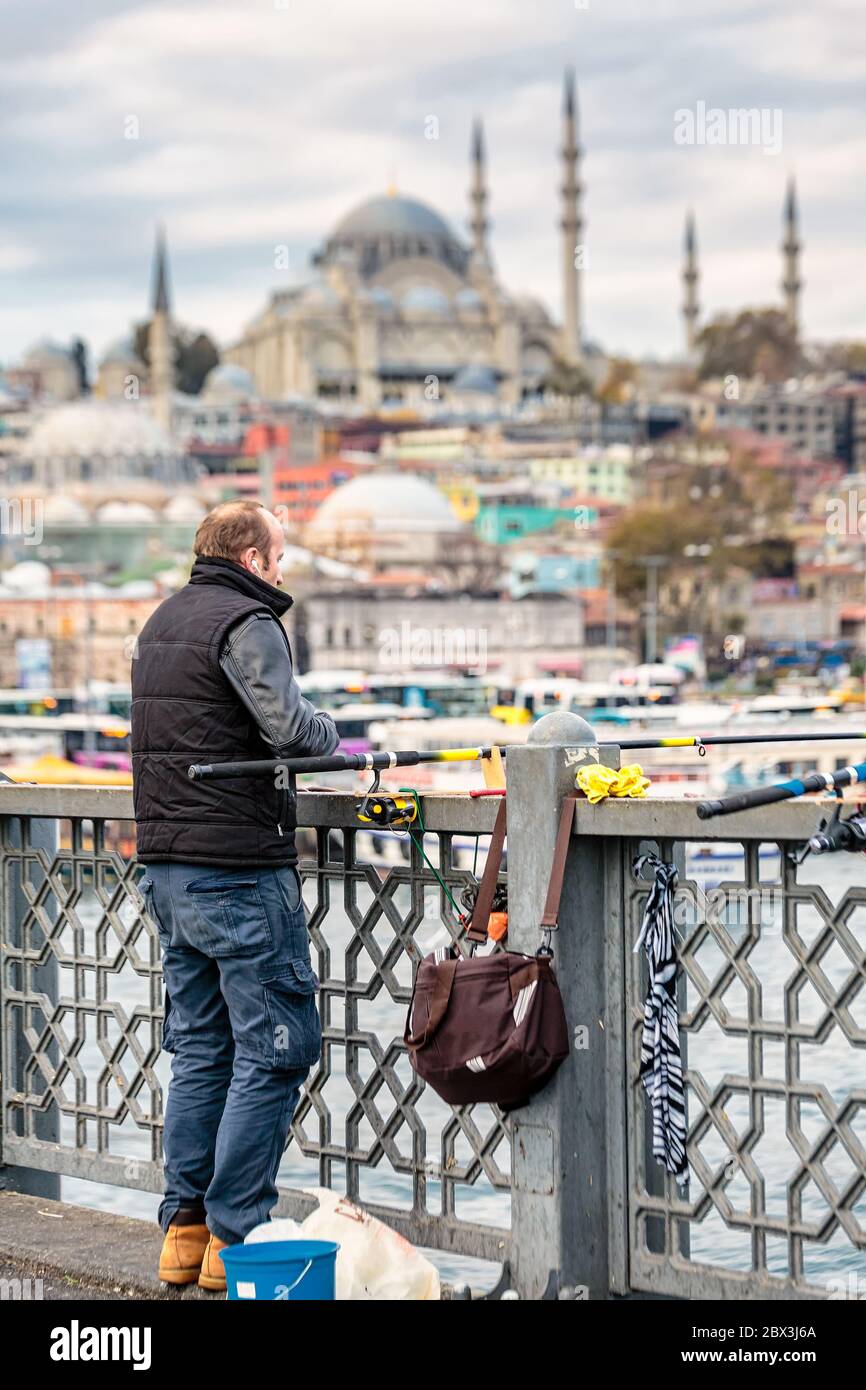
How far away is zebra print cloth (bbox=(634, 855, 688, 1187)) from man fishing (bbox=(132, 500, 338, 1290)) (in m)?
0.52

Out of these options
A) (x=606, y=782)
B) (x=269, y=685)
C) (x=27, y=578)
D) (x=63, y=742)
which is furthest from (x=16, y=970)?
(x=27, y=578)

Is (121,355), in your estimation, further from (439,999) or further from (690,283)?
(439,999)

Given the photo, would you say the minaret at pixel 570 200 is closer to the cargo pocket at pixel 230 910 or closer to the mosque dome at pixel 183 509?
the mosque dome at pixel 183 509

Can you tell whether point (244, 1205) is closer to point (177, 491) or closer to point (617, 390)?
point (177, 491)

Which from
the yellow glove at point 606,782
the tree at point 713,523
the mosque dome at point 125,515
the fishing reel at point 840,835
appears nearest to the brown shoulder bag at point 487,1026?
the yellow glove at point 606,782

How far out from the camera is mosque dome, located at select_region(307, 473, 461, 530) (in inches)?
3093

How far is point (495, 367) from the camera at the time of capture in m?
113

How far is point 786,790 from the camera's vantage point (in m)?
2.61

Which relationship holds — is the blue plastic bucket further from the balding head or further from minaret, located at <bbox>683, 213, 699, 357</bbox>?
minaret, located at <bbox>683, 213, 699, 357</bbox>

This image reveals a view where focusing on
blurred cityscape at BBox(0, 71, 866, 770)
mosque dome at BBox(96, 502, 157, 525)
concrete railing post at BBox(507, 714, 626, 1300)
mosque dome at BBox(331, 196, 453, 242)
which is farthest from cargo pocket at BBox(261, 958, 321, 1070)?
mosque dome at BBox(331, 196, 453, 242)

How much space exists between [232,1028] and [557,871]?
0.56 metres

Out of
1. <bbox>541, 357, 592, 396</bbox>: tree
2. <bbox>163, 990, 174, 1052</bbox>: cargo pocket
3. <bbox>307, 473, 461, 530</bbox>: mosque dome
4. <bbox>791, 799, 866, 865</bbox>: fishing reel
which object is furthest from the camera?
<bbox>541, 357, 592, 396</bbox>: tree

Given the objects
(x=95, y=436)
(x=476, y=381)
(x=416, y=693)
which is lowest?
(x=416, y=693)
